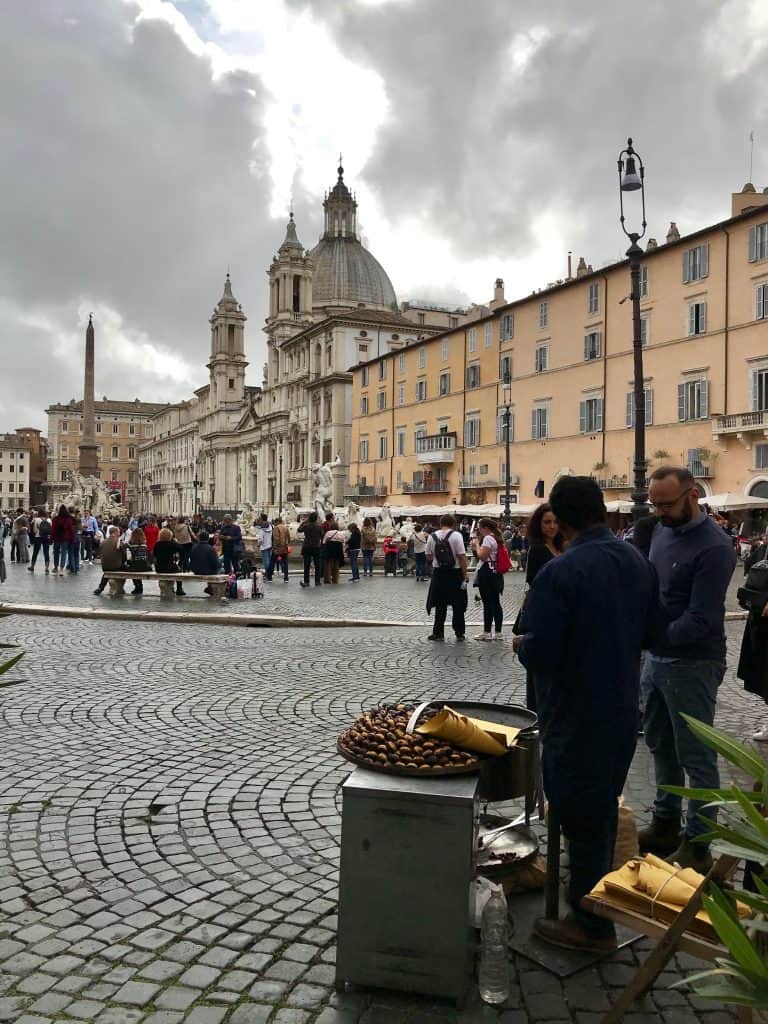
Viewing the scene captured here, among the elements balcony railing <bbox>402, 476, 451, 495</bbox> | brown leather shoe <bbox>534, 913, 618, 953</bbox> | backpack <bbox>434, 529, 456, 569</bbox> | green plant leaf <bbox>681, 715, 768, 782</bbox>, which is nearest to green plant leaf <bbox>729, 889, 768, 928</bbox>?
green plant leaf <bbox>681, 715, 768, 782</bbox>

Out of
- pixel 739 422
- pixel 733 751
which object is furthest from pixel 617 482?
pixel 733 751

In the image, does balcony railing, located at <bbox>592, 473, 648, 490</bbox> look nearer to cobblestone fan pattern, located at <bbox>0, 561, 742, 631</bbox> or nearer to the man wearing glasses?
cobblestone fan pattern, located at <bbox>0, 561, 742, 631</bbox>

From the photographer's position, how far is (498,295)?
188ft

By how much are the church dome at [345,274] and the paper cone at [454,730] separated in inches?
3371

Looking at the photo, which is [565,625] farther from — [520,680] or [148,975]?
[520,680]

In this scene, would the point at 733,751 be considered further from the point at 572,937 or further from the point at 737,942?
the point at 572,937

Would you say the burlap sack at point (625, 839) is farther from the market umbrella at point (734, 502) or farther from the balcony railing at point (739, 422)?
the balcony railing at point (739, 422)

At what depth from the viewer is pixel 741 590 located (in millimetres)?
5039

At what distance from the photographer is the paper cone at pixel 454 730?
9.79 ft

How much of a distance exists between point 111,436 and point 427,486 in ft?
344

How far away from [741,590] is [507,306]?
42699 mm

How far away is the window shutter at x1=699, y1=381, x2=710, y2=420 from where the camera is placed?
3378 cm

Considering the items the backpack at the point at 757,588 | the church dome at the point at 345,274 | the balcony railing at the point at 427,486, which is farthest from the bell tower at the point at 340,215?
the backpack at the point at 757,588

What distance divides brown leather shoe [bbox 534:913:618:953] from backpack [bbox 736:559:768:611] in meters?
2.27
